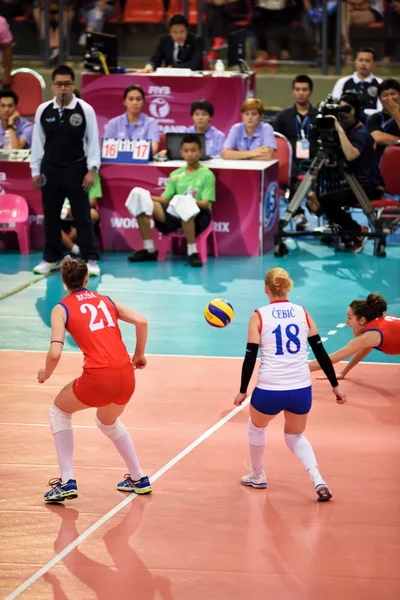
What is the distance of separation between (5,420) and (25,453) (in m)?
0.75

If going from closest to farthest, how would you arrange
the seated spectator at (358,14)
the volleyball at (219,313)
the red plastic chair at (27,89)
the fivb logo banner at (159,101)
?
the volleyball at (219,313), the fivb logo banner at (159,101), the red plastic chair at (27,89), the seated spectator at (358,14)

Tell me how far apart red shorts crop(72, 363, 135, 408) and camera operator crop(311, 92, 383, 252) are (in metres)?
7.54

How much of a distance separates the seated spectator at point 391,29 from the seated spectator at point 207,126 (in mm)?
5887

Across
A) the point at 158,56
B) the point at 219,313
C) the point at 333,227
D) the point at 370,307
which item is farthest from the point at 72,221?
the point at 219,313

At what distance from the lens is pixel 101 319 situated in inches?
269

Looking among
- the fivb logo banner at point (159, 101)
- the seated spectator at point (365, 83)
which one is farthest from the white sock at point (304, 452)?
the seated spectator at point (365, 83)

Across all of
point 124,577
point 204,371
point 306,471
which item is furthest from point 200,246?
point 124,577

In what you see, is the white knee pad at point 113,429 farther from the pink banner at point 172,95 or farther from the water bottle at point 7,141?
the pink banner at point 172,95

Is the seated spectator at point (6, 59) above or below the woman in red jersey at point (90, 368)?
above

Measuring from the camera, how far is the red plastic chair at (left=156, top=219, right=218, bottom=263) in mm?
14000

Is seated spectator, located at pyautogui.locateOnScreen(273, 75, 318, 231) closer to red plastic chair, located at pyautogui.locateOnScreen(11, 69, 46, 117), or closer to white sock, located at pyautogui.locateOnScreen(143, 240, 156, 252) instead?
white sock, located at pyautogui.locateOnScreen(143, 240, 156, 252)

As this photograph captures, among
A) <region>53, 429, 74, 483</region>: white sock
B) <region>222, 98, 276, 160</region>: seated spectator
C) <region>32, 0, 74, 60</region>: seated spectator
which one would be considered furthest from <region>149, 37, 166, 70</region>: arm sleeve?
<region>53, 429, 74, 483</region>: white sock

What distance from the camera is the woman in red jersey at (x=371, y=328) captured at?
8930 millimetres

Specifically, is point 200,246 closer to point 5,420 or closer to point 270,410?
point 5,420
